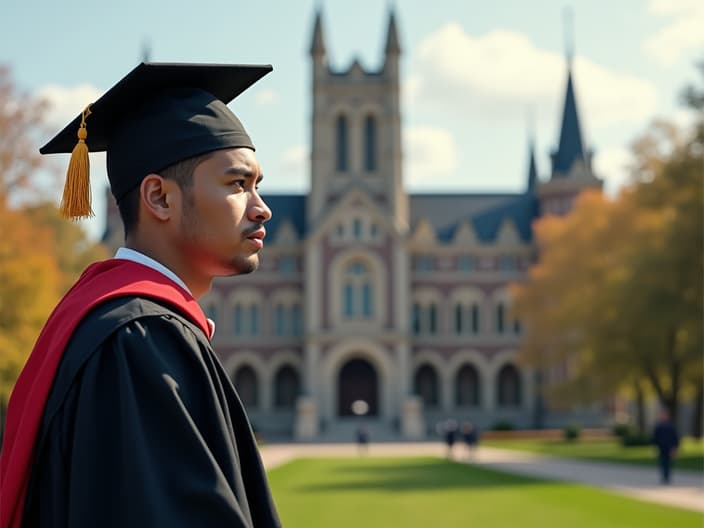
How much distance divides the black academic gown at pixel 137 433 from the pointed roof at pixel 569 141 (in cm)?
5730

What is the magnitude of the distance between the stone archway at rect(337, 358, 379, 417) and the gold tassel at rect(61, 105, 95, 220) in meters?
51.1

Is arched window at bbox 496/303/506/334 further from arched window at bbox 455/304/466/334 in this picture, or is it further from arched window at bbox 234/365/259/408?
arched window at bbox 234/365/259/408

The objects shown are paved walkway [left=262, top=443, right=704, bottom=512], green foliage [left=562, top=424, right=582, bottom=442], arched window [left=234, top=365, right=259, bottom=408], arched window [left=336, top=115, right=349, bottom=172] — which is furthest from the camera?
arched window [left=234, top=365, right=259, bottom=408]

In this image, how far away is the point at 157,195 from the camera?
8.37 ft

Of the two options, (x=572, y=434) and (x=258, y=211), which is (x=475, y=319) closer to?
(x=572, y=434)

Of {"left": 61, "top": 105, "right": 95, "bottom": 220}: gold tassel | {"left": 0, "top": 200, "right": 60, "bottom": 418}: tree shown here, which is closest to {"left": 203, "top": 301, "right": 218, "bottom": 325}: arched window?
{"left": 0, "top": 200, "right": 60, "bottom": 418}: tree

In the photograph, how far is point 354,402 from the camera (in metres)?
53.7

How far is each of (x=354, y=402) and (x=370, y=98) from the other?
1533 centimetres

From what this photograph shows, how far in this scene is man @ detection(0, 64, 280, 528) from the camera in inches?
81.5

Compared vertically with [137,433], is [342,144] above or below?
above

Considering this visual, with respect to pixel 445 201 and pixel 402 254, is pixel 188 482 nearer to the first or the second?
pixel 402 254

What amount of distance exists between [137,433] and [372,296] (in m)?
51.4

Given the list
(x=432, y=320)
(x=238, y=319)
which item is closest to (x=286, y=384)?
(x=238, y=319)

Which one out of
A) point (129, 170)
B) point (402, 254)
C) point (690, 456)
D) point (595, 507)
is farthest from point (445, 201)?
point (129, 170)
